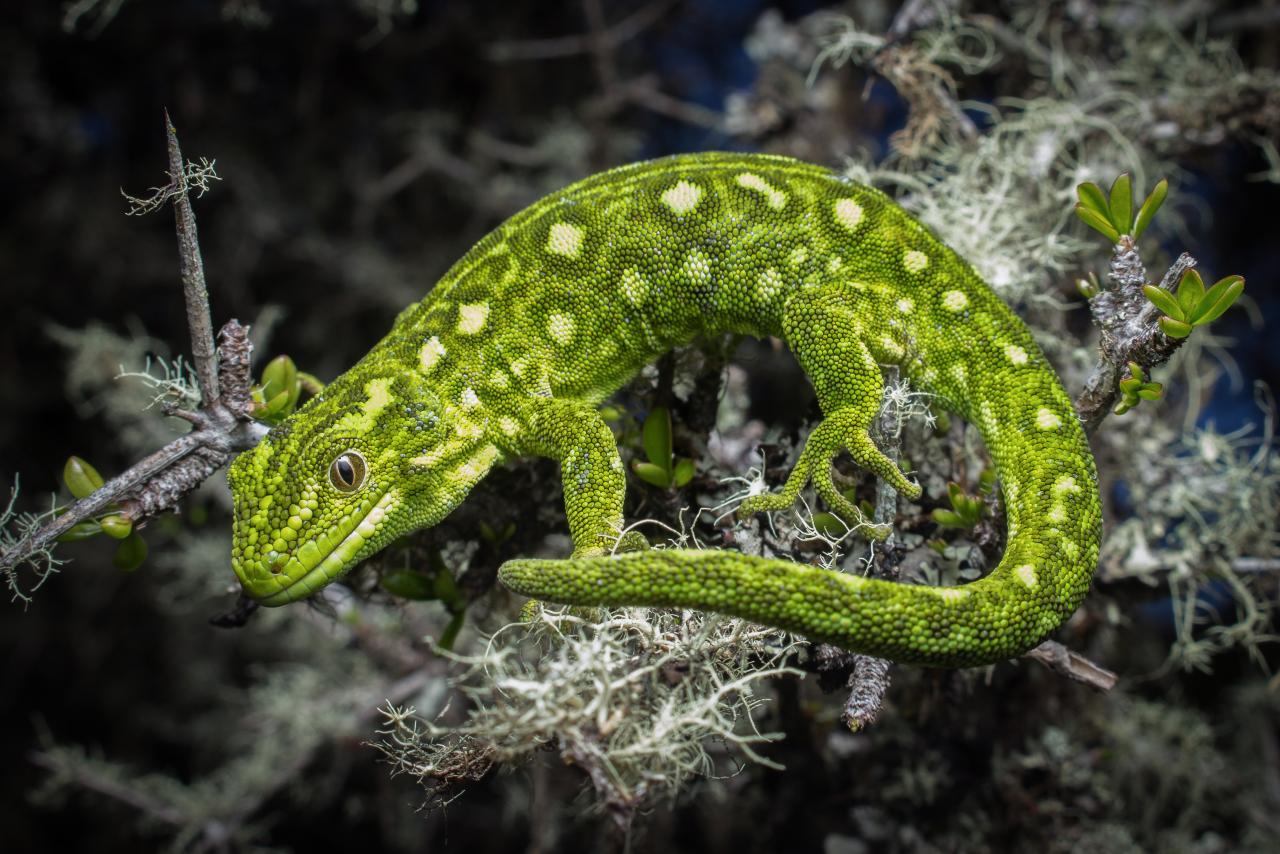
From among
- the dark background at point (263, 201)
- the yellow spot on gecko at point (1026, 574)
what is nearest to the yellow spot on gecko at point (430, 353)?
the yellow spot on gecko at point (1026, 574)

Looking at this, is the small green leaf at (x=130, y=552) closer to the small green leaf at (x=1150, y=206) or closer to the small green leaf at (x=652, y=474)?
the small green leaf at (x=652, y=474)

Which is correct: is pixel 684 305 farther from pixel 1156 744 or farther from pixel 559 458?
pixel 1156 744

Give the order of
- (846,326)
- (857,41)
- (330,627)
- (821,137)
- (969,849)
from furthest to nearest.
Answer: (821,137)
(330,627)
(857,41)
(969,849)
(846,326)

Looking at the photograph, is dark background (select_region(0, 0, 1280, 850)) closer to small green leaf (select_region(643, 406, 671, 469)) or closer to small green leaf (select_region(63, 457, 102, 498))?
small green leaf (select_region(63, 457, 102, 498))

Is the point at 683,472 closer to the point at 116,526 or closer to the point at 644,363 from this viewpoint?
the point at 644,363

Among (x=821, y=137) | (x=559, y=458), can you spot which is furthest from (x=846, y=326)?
(x=821, y=137)

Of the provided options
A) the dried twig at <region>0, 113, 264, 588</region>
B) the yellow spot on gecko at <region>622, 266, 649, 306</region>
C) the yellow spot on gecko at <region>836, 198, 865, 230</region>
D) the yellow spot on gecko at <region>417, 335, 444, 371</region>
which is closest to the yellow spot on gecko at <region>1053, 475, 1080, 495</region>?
the yellow spot on gecko at <region>836, 198, 865, 230</region>

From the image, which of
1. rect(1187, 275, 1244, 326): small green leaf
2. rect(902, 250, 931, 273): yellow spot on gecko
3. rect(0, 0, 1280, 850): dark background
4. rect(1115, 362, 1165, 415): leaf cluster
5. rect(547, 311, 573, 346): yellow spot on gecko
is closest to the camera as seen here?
rect(1187, 275, 1244, 326): small green leaf
